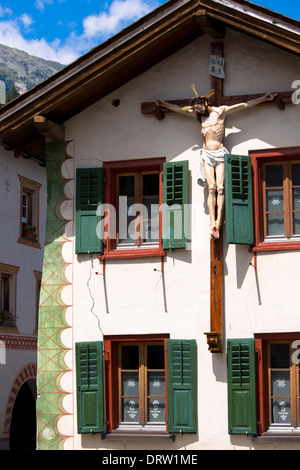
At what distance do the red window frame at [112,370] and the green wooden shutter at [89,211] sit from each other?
4.97 ft

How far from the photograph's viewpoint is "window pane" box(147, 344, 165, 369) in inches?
631

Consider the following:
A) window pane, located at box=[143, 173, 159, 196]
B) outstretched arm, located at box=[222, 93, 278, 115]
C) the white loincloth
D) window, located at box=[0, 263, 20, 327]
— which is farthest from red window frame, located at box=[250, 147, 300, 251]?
window, located at box=[0, 263, 20, 327]

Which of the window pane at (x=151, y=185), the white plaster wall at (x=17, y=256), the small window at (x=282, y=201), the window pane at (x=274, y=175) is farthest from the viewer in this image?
the white plaster wall at (x=17, y=256)

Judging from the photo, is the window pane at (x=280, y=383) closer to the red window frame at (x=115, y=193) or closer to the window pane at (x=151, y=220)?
the red window frame at (x=115, y=193)

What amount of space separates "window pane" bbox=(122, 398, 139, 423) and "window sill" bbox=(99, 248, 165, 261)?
2345 mm

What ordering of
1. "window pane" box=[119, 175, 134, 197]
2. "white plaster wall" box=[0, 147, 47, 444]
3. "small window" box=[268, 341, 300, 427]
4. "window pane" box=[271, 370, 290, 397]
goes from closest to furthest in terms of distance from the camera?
"small window" box=[268, 341, 300, 427], "window pane" box=[271, 370, 290, 397], "window pane" box=[119, 175, 134, 197], "white plaster wall" box=[0, 147, 47, 444]

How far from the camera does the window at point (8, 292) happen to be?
85.4 ft

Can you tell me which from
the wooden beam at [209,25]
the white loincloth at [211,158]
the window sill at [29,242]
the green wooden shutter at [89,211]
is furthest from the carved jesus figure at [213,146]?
the window sill at [29,242]

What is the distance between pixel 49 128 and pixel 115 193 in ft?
5.12

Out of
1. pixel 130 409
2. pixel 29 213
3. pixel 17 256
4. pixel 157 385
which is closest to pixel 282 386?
pixel 157 385

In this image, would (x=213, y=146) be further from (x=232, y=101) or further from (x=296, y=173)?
(x=296, y=173)

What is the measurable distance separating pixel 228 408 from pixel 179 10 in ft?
20.9

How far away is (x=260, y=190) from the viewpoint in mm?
15859

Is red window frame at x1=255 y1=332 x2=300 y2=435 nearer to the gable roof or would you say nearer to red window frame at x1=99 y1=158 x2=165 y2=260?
red window frame at x1=99 y1=158 x2=165 y2=260
